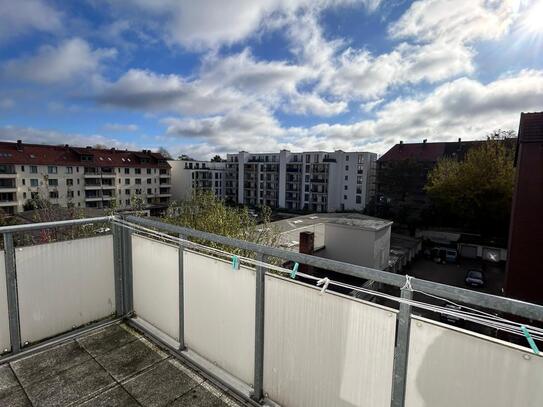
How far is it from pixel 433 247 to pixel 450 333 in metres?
34.1

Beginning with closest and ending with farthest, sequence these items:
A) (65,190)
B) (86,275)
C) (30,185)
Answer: (86,275) → (30,185) → (65,190)

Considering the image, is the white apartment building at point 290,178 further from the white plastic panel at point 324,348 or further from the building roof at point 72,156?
the white plastic panel at point 324,348

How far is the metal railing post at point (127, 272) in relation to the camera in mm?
4254

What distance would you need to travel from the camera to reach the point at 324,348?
222cm

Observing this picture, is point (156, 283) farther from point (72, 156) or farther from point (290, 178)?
point (290, 178)

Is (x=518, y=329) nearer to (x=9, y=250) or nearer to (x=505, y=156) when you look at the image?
(x=9, y=250)

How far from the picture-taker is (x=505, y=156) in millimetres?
29391

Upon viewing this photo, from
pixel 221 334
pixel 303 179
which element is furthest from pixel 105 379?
pixel 303 179

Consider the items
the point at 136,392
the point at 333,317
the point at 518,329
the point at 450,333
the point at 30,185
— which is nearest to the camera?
the point at 518,329

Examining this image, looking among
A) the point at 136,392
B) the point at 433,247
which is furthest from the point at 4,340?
the point at 433,247

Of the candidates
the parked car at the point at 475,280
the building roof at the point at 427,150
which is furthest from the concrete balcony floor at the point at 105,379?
the building roof at the point at 427,150

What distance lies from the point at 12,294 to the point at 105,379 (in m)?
1.50

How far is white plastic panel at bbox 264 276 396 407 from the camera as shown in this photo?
1.95 metres

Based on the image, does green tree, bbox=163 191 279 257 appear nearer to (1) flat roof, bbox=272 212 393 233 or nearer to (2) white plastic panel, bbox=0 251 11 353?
(1) flat roof, bbox=272 212 393 233
